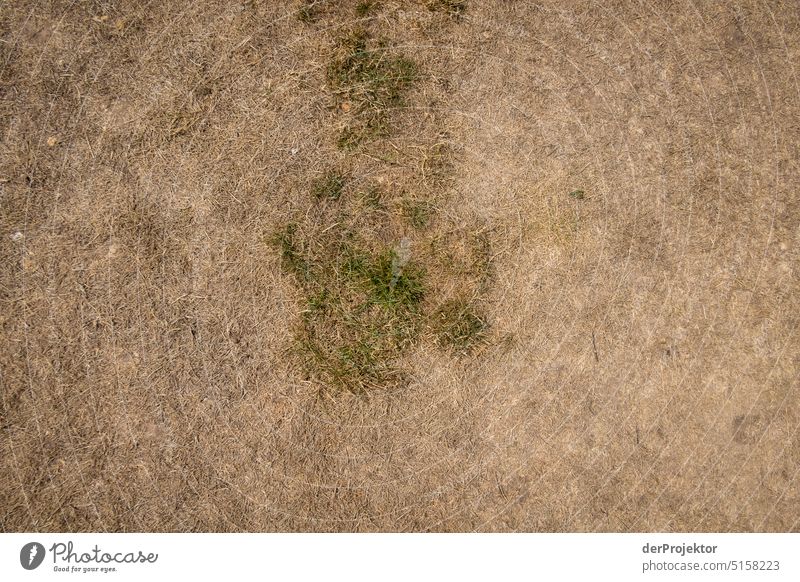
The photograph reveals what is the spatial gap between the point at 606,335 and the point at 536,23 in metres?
1.76

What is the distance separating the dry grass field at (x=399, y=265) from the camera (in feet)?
9.67

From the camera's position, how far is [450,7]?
3039 millimetres

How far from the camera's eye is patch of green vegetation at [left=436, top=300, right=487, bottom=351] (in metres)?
2.99

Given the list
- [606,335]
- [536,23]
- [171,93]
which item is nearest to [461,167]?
[536,23]

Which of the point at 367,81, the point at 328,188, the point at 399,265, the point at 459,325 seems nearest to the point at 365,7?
the point at 367,81

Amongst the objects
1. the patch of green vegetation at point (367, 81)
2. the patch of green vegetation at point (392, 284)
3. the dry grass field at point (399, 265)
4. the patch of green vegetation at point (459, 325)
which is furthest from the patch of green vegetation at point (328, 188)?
the patch of green vegetation at point (459, 325)

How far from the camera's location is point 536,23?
3.04 meters

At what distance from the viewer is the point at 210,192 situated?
302cm

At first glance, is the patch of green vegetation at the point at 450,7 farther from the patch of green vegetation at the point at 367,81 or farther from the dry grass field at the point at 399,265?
the patch of green vegetation at the point at 367,81

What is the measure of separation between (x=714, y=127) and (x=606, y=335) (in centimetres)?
129

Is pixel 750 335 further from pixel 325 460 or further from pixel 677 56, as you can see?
pixel 325 460

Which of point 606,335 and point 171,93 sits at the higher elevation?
point 171,93
